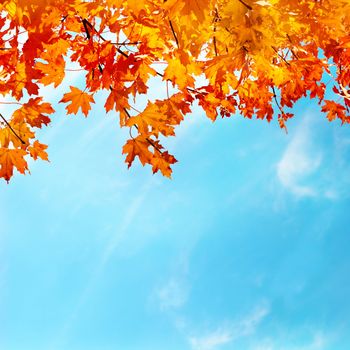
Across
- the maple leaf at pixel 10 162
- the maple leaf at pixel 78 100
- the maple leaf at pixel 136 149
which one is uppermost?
the maple leaf at pixel 78 100

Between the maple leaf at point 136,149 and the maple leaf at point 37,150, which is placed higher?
the maple leaf at point 37,150

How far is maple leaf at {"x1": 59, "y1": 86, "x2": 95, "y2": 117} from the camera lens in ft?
11.9

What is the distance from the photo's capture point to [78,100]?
12.1ft

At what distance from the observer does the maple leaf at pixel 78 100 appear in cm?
362

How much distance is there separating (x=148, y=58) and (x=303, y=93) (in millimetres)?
3632

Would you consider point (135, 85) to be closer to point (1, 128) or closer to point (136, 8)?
point (136, 8)

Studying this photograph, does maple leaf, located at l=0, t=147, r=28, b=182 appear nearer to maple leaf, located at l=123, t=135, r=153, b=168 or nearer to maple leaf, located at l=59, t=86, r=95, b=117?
maple leaf, located at l=59, t=86, r=95, b=117

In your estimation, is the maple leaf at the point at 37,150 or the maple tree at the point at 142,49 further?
the maple leaf at the point at 37,150

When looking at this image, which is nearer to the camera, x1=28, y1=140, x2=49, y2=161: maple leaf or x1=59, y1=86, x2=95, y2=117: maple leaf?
x1=59, y1=86, x2=95, y2=117: maple leaf

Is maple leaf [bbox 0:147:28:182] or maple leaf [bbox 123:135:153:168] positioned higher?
maple leaf [bbox 0:147:28:182]

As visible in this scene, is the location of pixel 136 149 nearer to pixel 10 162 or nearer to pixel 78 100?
pixel 78 100

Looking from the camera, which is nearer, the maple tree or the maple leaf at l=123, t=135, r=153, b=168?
the maple tree

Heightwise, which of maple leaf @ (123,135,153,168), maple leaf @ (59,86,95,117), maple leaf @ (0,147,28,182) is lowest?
maple leaf @ (123,135,153,168)

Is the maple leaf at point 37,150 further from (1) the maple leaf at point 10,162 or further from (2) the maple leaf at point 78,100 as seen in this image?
(2) the maple leaf at point 78,100
